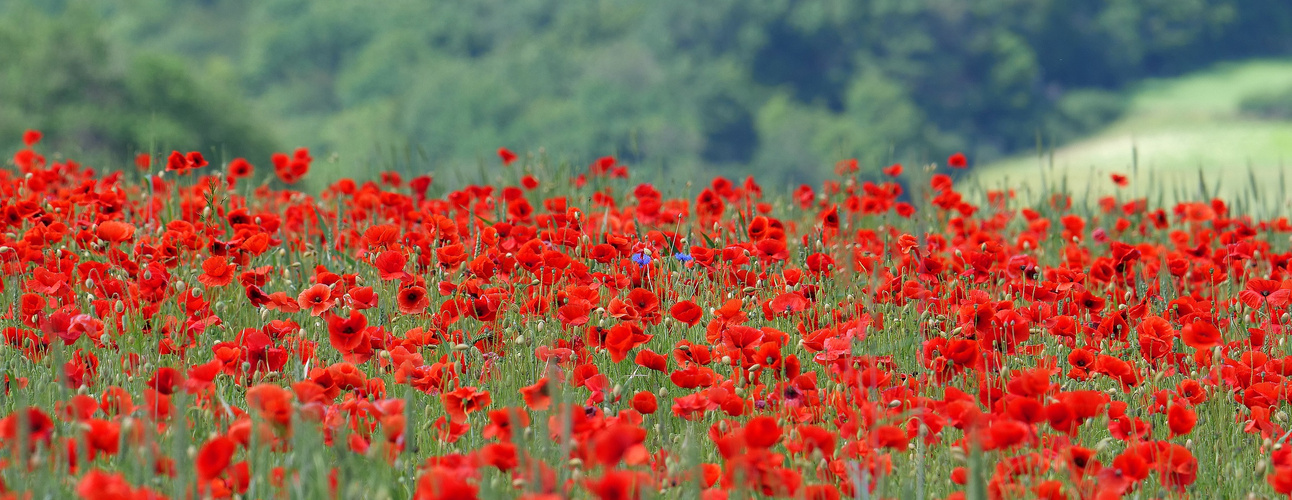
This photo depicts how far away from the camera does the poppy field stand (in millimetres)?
1733

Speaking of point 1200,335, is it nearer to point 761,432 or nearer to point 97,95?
point 761,432

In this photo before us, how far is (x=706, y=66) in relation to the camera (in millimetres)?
44500

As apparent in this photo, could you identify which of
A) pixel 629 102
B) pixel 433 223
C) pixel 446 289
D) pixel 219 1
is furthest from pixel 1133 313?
pixel 219 1

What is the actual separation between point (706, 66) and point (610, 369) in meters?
42.5

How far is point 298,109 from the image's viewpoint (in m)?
49.3

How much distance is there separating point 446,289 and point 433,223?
62cm

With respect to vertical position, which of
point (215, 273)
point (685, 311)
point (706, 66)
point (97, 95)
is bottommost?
point (685, 311)

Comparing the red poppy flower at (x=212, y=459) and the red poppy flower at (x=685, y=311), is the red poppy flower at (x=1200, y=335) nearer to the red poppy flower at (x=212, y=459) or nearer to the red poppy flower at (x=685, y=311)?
the red poppy flower at (x=685, y=311)

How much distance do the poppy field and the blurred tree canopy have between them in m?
30.9

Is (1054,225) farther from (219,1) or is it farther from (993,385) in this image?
A: (219,1)

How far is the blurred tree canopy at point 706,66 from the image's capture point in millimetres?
40438

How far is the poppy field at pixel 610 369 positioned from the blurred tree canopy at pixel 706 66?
30886 mm

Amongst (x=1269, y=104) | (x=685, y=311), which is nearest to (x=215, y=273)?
(x=685, y=311)

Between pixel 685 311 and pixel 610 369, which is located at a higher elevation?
pixel 685 311
